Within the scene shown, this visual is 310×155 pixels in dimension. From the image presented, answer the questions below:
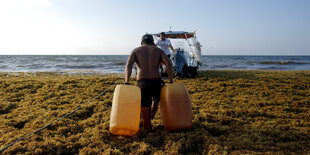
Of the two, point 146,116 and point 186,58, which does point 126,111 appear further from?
point 186,58

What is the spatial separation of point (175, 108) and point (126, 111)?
882 millimetres

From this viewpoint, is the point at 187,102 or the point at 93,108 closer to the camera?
the point at 187,102

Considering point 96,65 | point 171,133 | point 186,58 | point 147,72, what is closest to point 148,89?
point 147,72

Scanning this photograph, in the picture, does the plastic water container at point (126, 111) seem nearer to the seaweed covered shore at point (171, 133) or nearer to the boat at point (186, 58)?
the seaweed covered shore at point (171, 133)

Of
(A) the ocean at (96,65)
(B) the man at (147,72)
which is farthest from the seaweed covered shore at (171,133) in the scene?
(A) the ocean at (96,65)

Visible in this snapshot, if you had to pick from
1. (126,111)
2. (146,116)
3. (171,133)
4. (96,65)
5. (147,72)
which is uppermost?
(147,72)

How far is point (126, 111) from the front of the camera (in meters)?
3.46

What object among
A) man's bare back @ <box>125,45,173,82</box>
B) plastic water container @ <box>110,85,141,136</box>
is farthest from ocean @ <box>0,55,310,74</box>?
plastic water container @ <box>110,85,141,136</box>

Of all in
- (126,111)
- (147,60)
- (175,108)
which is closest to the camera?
(126,111)

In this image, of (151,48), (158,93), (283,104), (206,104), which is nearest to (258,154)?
(158,93)

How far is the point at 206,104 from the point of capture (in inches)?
228

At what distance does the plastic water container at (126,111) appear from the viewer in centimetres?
342

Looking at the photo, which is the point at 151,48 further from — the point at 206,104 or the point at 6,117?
the point at 6,117

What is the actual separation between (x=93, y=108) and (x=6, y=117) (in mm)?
1916
